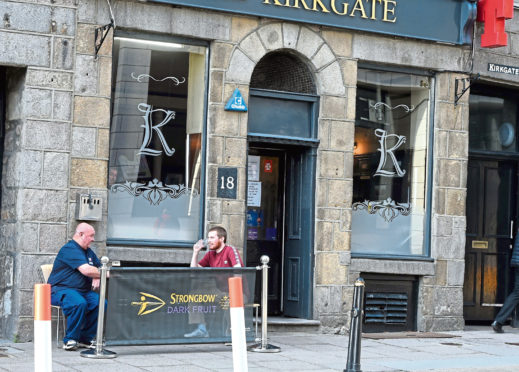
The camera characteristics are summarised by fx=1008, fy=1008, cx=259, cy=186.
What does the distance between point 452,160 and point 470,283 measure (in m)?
2.08

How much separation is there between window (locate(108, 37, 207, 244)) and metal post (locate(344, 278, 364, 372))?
12.4 feet

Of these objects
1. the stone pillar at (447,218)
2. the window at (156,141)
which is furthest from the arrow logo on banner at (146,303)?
the stone pillar at (447,218)

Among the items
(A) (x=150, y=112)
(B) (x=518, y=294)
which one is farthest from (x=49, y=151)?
(B) (x=518, y=294)

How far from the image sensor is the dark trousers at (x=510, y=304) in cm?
1419

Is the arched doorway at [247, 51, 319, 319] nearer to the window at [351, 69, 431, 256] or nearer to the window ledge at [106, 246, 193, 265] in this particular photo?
the window at [351, 69, 431, 256]

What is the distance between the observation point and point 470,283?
1537 cm

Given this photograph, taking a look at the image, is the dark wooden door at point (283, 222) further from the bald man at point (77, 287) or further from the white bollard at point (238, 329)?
the white bollard at point (238, 329)

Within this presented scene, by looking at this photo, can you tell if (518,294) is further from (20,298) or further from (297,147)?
(20,298)

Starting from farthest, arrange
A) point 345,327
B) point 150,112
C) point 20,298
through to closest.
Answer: point 345,327, point 150,112, point 20,298

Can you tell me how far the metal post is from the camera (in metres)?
9.39

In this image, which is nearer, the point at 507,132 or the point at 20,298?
the point at 20,298

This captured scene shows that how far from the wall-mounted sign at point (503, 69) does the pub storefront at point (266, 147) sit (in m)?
0.51

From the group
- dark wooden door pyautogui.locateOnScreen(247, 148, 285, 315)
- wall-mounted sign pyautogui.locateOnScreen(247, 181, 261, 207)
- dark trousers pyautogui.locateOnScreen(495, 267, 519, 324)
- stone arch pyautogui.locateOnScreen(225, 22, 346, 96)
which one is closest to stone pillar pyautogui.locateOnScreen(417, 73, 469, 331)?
dark trousers pyautogui.locateOnScreen(495, 267, 519, 324)

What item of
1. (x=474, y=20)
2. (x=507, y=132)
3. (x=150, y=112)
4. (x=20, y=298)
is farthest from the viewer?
(x=507, y=132)
